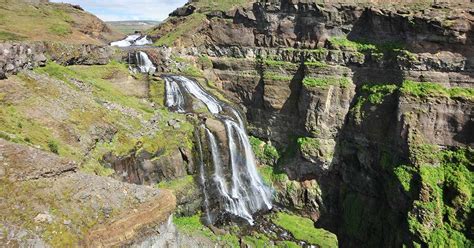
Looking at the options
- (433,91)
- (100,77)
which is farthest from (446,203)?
(100,77)

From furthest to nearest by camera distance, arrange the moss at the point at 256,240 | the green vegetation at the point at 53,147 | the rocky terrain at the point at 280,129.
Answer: the moss at the point at 256,240
the green vegetation at the point at 53,147
the rocky terrain at the point at 280,129

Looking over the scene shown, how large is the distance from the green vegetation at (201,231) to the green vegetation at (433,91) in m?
13.9

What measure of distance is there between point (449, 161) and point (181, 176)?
624 inches

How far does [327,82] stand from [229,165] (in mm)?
9722

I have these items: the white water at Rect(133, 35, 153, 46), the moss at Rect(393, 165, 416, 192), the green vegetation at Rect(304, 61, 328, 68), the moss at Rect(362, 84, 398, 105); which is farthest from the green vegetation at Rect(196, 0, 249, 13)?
the moss at Rect(393, 165, 416, 192)

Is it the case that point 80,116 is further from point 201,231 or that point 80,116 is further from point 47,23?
point 47,23

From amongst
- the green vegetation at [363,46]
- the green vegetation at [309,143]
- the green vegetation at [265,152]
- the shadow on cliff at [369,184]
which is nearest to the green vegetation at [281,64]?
the green vegetation at [363,46]

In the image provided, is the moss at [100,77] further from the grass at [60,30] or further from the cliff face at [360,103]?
the grass at [60,30]

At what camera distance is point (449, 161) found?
22.3 m

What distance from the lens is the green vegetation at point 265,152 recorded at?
30594 millimetres

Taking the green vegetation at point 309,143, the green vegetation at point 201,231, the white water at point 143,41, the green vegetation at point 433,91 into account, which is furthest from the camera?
the white water at point 143,41

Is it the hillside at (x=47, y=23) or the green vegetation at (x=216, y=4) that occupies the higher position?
the green vegetation at (x=216, y=4)

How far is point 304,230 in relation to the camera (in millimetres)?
25062

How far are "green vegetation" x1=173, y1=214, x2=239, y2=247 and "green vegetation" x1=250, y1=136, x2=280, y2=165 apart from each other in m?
10.4
